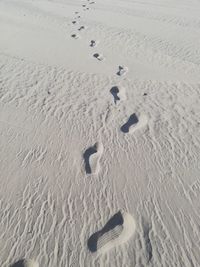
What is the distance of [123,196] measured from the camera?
5383mm

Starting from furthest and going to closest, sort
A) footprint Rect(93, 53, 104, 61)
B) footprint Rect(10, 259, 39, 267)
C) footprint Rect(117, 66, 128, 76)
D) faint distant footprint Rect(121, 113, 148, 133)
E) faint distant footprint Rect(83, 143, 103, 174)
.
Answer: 1. footprint Rect(93, 53, 104, 61)
2. footprint Rect(117, 66, 128, 76)
3. faint distant footprint Rect(121, 113, 148, 133)
4. faint distant footprint Rect(83, 143, 103, 174)
5. footprint Rect(10, 259, 39, 267)

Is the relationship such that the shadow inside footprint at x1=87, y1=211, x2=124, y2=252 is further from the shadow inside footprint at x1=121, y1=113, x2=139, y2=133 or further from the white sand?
the shadow inside footprint at x1=121, y1=113, x2=139, y2=133

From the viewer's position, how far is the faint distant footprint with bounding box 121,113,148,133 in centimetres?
693

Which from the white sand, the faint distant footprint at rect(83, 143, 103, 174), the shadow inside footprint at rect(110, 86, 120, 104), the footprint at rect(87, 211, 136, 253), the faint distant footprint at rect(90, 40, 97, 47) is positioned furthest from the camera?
the faint distant footprint at rect(90, 40, 97, 47)

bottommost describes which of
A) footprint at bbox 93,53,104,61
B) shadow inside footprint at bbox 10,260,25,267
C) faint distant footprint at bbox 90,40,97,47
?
shadow inside footprint at bbox 10,260,25,267

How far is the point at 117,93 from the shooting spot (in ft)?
27.1

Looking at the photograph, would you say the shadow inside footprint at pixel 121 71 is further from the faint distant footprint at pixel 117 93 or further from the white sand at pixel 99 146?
the faint distant footprint at pixel 117 93

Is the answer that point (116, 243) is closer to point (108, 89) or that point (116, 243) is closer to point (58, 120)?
point (58, 120)

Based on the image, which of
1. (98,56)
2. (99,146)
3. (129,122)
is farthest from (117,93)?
(98,56)

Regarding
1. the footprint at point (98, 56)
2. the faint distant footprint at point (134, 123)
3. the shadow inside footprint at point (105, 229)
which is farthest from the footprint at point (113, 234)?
the footprint at point (98, 56)

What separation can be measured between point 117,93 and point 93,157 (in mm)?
2724

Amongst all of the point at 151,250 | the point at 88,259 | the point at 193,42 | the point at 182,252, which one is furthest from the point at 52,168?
the point at 193,42

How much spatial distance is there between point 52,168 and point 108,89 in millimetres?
3429

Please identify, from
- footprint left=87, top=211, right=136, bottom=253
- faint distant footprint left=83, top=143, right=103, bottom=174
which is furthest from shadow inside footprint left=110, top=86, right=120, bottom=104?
footprint left=87, top=211, right=136, bottom=253
